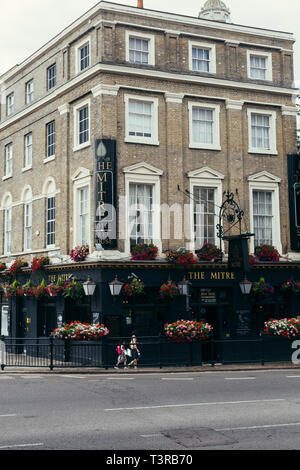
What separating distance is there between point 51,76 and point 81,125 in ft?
14.3

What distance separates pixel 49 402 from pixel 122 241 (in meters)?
10.6

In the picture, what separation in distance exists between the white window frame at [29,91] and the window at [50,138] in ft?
9.70

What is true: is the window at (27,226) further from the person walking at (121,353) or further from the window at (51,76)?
the person walking at (121,353)

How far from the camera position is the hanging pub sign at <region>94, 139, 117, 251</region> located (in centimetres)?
2362

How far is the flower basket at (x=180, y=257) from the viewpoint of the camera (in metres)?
24.0

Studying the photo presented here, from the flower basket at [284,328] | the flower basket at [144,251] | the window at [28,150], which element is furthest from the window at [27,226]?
the flower basket at [284,328]

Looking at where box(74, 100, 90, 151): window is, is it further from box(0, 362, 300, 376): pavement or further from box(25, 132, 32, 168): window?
box(0, 362, 300, 376): pavement

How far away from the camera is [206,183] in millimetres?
25953

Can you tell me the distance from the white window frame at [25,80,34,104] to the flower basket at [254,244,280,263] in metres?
14.0

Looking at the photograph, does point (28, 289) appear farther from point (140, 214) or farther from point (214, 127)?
point (214, 127)

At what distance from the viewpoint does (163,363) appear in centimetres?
2330

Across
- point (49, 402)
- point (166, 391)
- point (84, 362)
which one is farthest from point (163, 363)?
point (49, 402)

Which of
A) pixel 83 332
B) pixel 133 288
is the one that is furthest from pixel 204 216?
pixel 83 332
